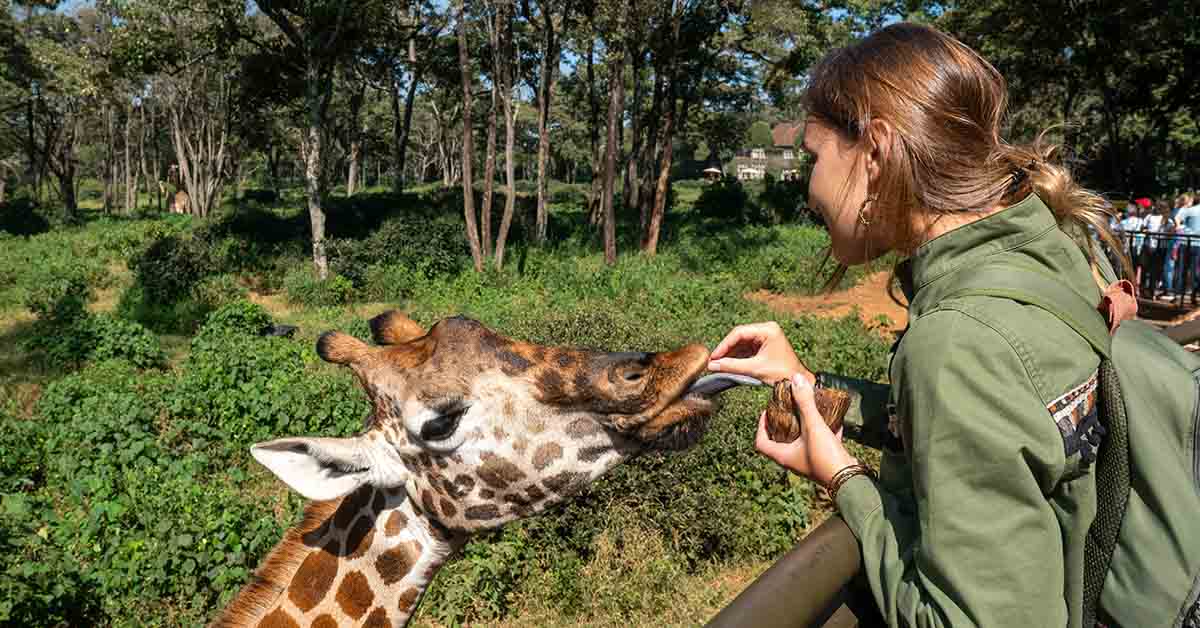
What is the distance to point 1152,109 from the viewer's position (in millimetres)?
25562

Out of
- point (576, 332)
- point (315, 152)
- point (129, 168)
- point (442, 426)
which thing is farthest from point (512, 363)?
point (129, 168)

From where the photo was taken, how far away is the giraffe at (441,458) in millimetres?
1984

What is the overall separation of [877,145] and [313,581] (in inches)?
72.1

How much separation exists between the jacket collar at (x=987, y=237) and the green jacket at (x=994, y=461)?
55 millimetres

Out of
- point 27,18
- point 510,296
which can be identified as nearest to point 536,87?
point 510,296

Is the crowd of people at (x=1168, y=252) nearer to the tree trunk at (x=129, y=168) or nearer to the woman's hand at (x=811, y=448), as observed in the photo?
the woman's hand at (x=811, y=448)

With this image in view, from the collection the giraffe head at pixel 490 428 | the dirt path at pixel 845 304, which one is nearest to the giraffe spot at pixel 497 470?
the giraffe head at pixel 490 428

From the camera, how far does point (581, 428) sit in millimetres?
2014

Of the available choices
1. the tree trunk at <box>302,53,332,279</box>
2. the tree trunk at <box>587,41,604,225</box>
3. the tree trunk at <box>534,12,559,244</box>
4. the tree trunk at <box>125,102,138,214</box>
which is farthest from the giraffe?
the tree trunk at <box>125,102,138,214</box>

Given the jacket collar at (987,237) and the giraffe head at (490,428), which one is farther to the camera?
the giraffe head at (490,428)

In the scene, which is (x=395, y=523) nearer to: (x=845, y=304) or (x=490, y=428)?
(x=490, y=428)

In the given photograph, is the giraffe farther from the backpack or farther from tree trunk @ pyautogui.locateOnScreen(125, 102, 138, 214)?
tree trunk @ pyautogui.locateOnScreen(125, 102, 138, 214)

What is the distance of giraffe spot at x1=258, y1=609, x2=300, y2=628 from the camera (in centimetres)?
205

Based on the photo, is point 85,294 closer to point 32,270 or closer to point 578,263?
point 32,270
